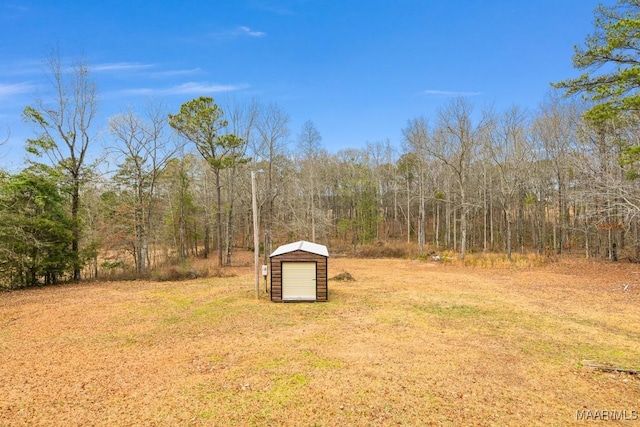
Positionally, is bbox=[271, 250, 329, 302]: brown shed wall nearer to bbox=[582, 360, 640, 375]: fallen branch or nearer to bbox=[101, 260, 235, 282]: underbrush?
bbox=[101, 260, 235, 282]: underbrush

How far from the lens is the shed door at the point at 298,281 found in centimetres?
1033

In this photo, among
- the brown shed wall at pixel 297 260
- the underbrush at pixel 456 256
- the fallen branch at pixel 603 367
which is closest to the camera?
the fallen branch at pixel 603 367

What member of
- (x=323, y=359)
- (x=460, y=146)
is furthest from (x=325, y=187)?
(x=323, y=359)

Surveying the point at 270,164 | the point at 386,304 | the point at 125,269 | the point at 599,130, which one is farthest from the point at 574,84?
the point at 125,269

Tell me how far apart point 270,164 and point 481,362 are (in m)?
18.1

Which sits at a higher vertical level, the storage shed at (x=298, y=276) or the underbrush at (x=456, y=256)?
the storage shed at (x=298, y=276)

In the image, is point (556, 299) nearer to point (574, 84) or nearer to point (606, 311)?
point (606, 311)

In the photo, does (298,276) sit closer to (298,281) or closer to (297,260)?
→ (298,281)

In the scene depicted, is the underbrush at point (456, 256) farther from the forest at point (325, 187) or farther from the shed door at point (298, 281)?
the shed door at point (298, 281)

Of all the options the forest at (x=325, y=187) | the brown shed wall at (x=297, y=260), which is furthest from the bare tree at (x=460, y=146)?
the brown shed wall at (x=297, y=260)

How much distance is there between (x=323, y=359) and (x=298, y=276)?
469cm

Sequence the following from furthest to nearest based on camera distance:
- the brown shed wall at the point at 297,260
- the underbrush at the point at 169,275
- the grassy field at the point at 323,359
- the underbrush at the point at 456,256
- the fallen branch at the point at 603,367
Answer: the underbrush at the point at 456,256 < the underbrush at the point at 169,275 < the brown shed wall at the point at 297,260 < the fallen branch at the point at 603,367 < the grassy field at the point at 323,359

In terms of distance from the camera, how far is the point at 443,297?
35.4 ft

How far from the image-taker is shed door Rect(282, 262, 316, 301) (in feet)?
33.9
